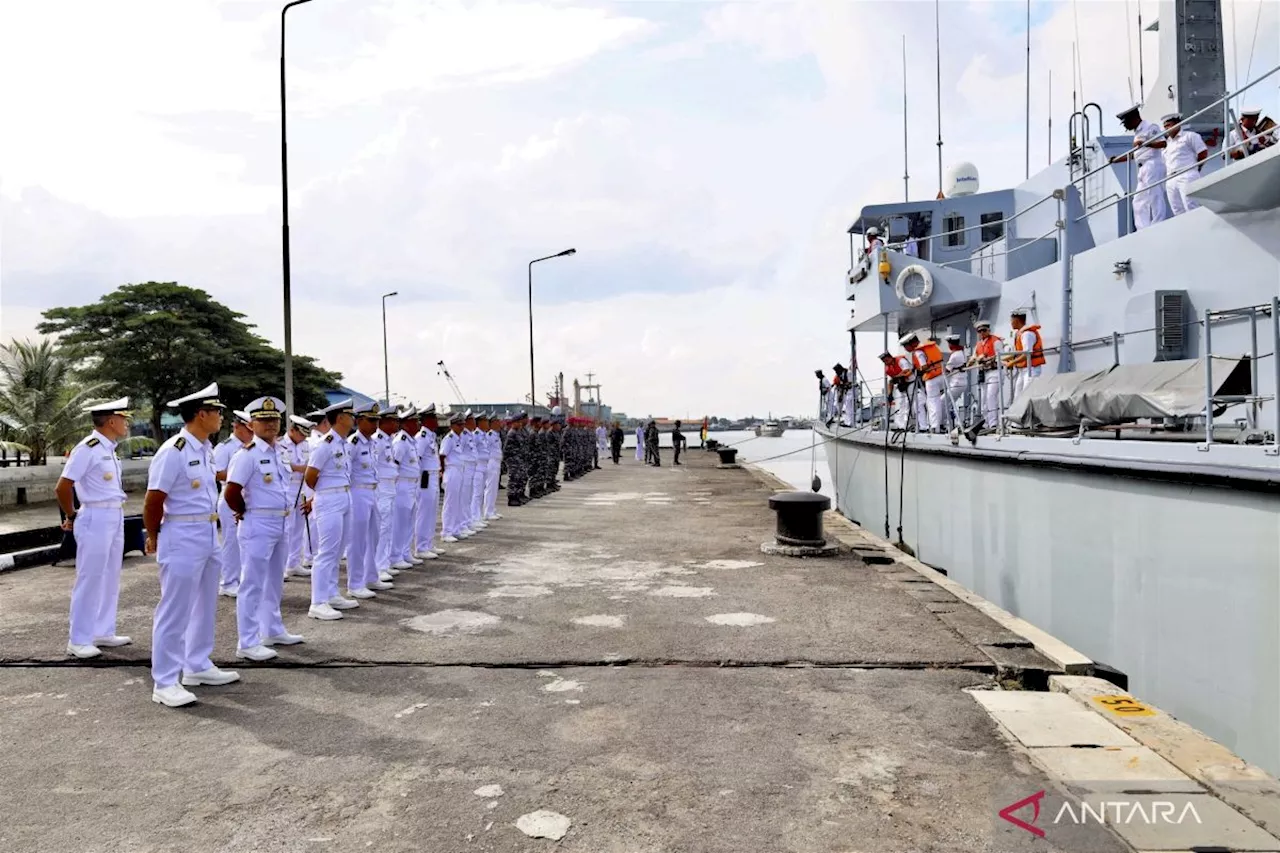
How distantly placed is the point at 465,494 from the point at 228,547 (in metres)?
4.85

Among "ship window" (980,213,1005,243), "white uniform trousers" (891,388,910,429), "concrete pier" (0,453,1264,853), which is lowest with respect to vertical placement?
"concrete pier" (0,453,1264,853)

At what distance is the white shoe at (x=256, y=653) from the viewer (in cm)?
523

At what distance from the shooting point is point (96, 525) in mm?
5578

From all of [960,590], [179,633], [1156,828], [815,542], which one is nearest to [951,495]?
[815,542]

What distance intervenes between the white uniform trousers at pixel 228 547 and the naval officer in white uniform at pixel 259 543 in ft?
2.64

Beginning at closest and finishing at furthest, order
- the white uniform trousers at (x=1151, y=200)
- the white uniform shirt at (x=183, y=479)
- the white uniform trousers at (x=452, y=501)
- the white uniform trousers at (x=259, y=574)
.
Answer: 1. the white uniform shirt at (x=183, y=479)
2. the white uniform trousers at (x=259, y=574)
3. the white uniform trousers at (x=1151, y=200)
4. the white uniform trousers at (x=452, y=501)

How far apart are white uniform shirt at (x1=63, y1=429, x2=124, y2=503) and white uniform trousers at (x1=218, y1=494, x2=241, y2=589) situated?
2.45 feet

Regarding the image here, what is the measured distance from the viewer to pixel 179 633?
180 inches

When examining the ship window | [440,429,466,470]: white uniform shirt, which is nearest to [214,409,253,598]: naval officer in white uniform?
[440,429,466,470]: white uniform shirt

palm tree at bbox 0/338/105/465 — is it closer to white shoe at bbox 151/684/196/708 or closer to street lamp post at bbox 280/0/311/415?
street lamp post at bbox 280/0/311/415

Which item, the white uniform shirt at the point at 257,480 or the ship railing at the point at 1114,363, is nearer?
the ship railing at the point at 1114,363

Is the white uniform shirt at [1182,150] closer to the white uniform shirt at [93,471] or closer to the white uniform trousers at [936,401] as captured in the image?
the white uniform trousers at [936,401]

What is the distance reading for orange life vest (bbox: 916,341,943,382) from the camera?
403 inches

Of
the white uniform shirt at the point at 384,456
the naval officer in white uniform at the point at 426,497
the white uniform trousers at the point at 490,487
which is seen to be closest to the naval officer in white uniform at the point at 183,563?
the white uniform shirt at the point at 384,456
